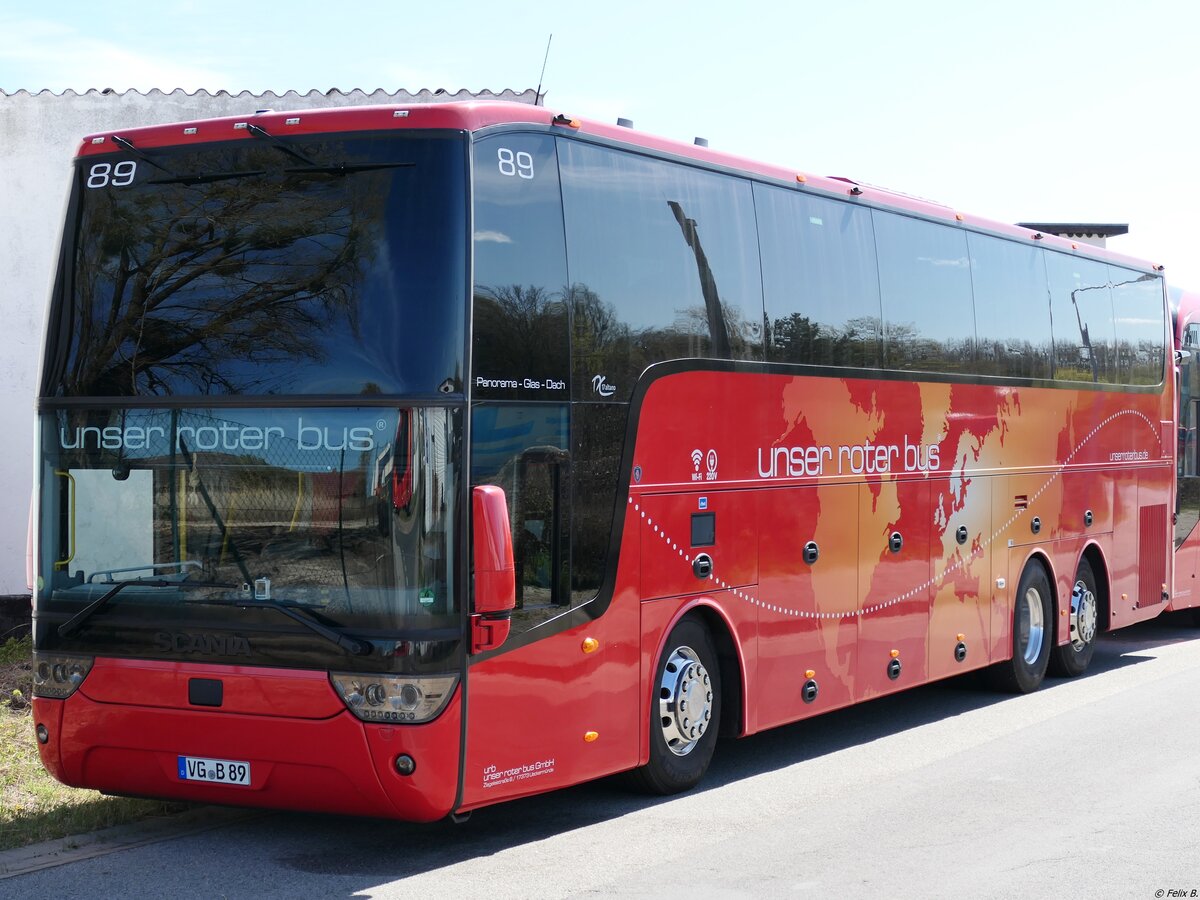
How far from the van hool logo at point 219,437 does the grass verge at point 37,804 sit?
1.87m

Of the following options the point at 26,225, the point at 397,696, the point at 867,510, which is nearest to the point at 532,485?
the point at 397,696

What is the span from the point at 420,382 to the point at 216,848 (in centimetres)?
268

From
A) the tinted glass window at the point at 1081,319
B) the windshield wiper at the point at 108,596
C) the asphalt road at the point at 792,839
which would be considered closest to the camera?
the asphalt road at the point at 792,839

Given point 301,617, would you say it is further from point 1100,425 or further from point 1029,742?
point 1100,425

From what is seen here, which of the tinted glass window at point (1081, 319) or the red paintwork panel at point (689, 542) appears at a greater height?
the tinted glass window at point (1081, 319)

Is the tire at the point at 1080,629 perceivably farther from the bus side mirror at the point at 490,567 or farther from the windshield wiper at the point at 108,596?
the windshield wiper at the point at 108,596

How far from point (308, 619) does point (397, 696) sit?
56cm

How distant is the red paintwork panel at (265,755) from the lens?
23.6ft

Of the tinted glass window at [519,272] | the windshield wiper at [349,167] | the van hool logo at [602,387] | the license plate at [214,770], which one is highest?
the windshield wiper at [349,167]

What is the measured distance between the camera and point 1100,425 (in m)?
15.1

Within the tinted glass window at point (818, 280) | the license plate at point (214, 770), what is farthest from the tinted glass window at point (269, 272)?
the tinted glass window at point (818, 280)

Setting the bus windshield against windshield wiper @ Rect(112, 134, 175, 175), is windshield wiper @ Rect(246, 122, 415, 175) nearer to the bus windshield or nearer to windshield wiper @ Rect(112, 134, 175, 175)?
windshield wiper @ Rect(112, 134, 175, 175)

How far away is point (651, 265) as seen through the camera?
8.97 m

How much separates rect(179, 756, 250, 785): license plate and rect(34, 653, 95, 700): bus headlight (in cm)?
71
